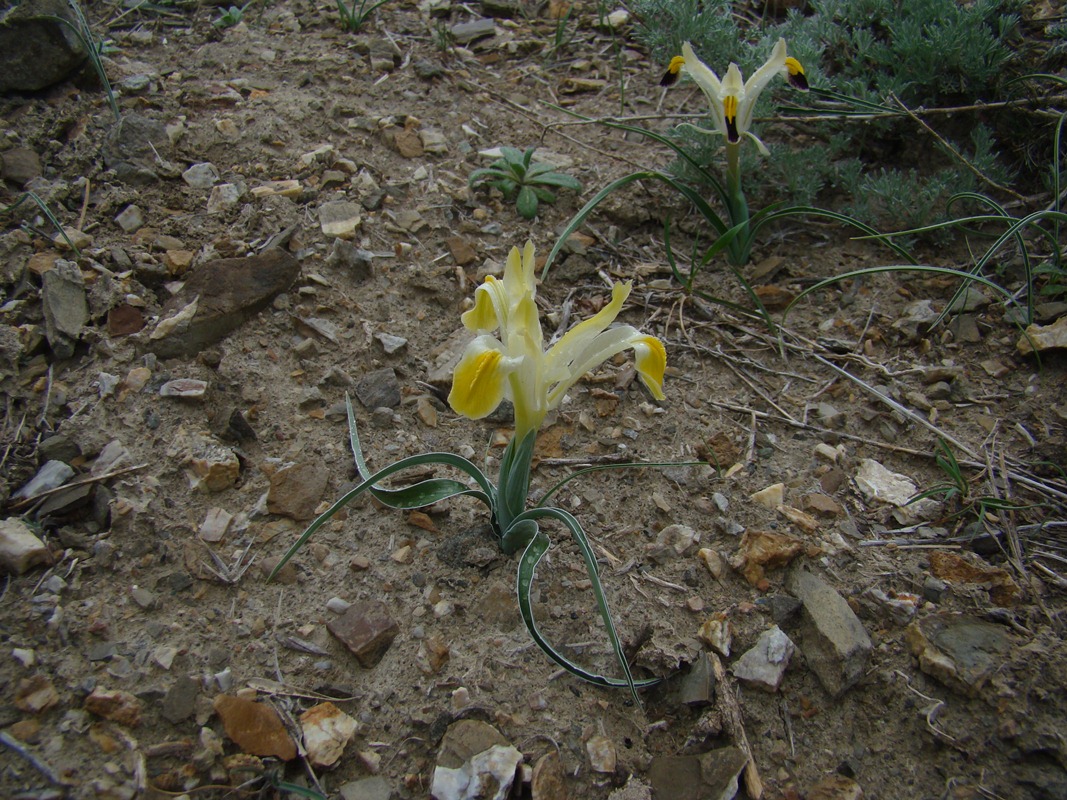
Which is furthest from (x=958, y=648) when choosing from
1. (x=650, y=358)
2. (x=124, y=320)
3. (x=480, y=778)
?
(x=124, y=320)

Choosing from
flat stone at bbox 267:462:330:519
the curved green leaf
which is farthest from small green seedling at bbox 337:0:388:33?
flat stone at bbox 267:462:330:519

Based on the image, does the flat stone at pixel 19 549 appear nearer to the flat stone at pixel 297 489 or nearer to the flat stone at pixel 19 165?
the flat stone at pixel 297 489

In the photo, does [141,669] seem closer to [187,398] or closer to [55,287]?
[187,398]

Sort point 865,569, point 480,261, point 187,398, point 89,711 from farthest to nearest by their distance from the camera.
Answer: point 480,261 → point 187,398 → point 865,569 → point 89,711

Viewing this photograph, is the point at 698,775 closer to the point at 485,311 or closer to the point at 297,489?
the point at 485,311

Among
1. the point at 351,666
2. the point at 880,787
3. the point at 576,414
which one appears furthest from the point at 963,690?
the point at 351,666
